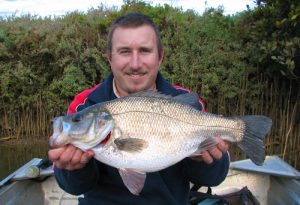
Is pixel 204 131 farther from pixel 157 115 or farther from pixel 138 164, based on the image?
pixel 138 164

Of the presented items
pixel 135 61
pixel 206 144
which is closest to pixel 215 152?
pixel 206 144

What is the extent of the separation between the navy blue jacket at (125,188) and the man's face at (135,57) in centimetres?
22

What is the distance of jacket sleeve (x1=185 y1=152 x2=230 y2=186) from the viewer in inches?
108

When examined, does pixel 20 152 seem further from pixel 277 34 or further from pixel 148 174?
pixel 148 174

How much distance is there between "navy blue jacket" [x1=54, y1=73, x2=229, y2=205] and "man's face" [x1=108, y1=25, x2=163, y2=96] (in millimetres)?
218

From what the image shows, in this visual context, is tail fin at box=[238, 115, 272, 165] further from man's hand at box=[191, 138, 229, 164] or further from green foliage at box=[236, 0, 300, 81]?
green foliage at box=[236, 0, 300, 81]

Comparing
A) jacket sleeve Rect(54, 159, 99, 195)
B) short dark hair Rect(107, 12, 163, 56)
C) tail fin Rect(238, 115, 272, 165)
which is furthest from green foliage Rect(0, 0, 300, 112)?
jacket sleeve Rect(54, 159, 99, 195)

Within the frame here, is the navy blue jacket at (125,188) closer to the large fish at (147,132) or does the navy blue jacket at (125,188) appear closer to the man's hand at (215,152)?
the man's hand at (215,152)

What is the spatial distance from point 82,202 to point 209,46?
7732mm

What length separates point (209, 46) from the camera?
1005 cm

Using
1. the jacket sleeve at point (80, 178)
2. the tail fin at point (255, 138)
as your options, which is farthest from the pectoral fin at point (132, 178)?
the tail fin at point (255, 138)

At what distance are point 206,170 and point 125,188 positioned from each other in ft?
1.89

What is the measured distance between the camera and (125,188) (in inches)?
108

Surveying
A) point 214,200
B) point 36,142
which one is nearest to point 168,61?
point 36,142
